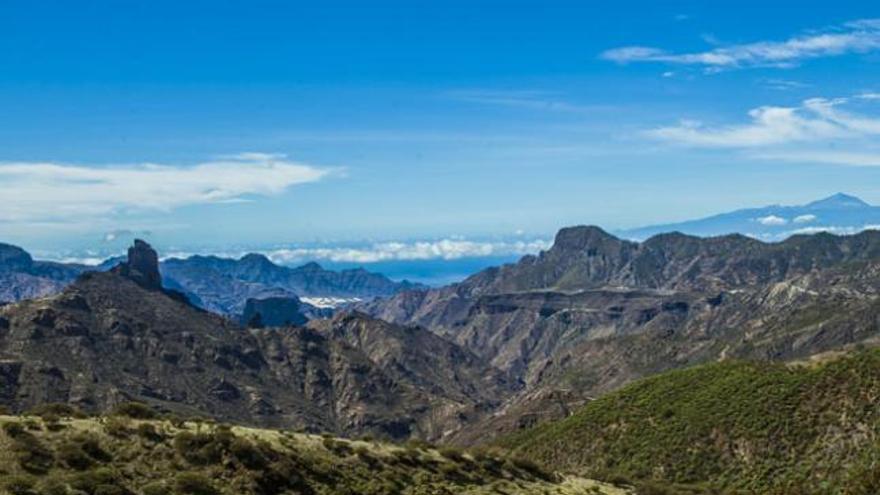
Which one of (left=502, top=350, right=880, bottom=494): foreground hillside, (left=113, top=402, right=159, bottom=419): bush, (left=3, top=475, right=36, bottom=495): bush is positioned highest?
(left=113, top=402, right=159, bottom=419): bush

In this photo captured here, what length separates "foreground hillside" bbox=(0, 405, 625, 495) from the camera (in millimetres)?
46938

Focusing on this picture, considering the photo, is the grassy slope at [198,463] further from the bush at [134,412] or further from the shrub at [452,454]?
the bush at [134,412]

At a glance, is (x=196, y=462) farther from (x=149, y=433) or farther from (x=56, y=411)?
(x=56, y=411)

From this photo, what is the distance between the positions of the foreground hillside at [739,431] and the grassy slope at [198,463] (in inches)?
1400

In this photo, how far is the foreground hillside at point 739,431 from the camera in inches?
3713

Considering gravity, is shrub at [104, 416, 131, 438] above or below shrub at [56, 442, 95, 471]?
above

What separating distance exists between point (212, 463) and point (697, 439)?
72.8 metres

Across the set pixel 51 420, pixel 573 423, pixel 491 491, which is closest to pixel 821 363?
pixel 573 423

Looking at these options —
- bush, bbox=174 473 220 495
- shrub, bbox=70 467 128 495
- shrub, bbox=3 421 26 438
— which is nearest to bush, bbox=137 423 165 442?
bush, bbox=174 473 220 495

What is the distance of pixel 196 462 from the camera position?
52.6m

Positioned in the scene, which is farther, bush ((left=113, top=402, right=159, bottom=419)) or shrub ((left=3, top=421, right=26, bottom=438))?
bush ((left=113, top=402, right=159, bottom=419))

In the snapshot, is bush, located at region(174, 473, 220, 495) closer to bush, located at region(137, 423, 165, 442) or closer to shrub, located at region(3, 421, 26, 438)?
bush, located at region(137, 423, 165, 442)

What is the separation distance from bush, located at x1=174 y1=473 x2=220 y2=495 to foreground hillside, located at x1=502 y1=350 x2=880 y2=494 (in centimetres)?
5460

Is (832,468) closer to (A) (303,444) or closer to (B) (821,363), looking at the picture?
(B) (821,363)
